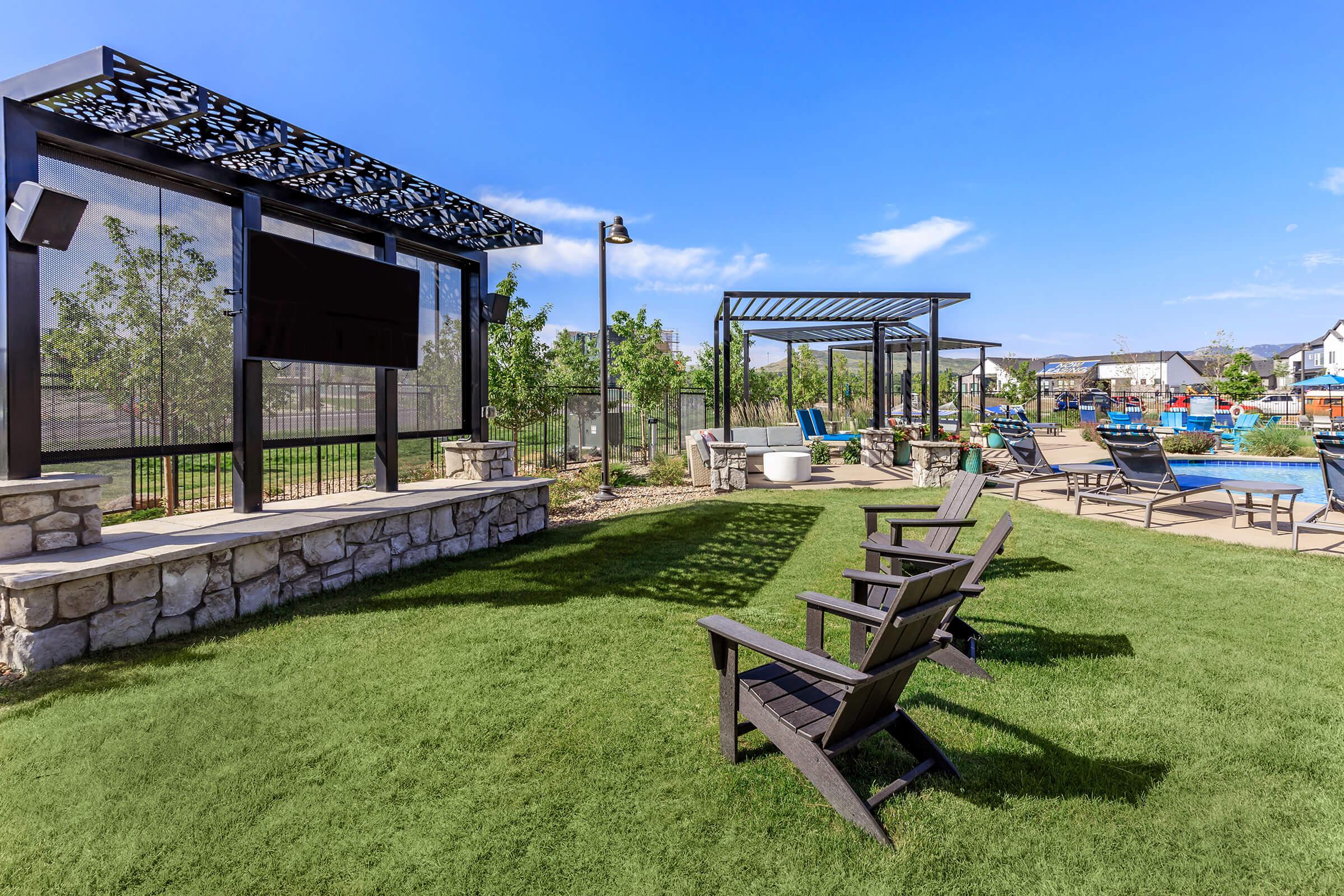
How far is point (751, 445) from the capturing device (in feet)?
45.4

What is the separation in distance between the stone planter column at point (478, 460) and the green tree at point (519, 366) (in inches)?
169

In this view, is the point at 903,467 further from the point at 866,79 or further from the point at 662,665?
the point at 662,665

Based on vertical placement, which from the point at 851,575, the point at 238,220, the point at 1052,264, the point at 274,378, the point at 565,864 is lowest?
the point at 565,864

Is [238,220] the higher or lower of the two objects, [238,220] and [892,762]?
the higher

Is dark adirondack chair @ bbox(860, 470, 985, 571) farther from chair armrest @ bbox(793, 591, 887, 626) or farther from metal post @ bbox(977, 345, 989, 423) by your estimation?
metal post @ bbox(977, 345, 989, 423)

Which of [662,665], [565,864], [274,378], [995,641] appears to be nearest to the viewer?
[565,864]

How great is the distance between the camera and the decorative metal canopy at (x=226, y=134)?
12.8ft

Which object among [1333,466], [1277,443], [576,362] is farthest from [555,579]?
[1277,443]

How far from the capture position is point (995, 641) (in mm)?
3830

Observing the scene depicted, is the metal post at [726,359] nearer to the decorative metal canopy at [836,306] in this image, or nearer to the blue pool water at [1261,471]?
the decorative metal canopy at [836,306]

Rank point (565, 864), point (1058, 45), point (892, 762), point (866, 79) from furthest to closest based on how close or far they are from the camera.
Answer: point (866, 79) → point (1058, 45) → point (892, 762) → point (565, 864)

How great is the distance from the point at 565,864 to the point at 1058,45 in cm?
1393

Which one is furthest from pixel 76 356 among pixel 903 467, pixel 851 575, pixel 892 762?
pixel 903 467

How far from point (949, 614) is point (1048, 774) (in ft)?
3.57
